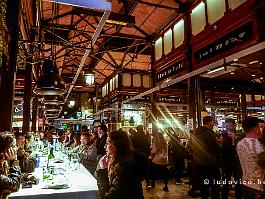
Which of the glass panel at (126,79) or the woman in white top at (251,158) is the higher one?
the glass panel at (126,79)

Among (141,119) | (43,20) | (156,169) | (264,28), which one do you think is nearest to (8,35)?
(264,28)

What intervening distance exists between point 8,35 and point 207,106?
1271 centimetres

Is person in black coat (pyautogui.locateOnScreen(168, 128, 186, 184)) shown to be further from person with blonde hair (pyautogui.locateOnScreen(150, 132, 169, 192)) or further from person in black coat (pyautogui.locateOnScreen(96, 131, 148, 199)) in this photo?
person in black coat (pyautogui.locateOnScreen(96, 131, 148, 199))

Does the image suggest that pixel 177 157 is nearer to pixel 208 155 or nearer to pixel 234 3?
pixel 208 155

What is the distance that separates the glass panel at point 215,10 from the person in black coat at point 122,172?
16.0ft

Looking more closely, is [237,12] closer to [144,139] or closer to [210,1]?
[210,1]

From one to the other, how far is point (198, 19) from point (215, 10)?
0.84 meters

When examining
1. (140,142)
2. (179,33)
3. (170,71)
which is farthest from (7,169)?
(179,33)

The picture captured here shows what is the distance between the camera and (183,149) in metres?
9.43

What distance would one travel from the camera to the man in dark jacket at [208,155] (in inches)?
215

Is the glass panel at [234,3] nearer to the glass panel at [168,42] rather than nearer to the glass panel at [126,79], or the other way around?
the glass panel at [168,42]

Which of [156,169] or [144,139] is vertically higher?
[144,139]

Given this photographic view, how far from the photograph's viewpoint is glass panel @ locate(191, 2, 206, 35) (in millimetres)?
7105

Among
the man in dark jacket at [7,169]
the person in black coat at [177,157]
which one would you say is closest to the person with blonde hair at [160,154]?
the person in black coat at [177,157]
